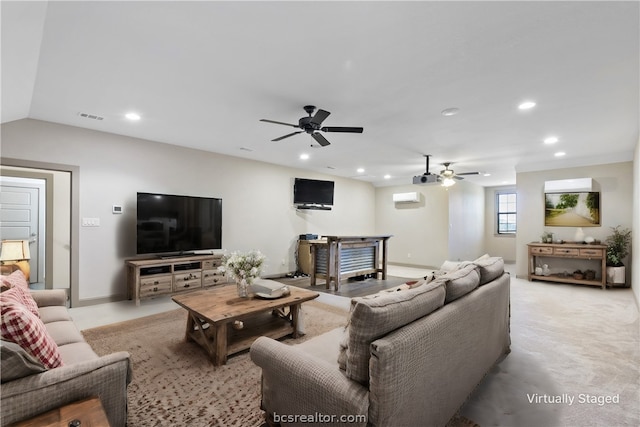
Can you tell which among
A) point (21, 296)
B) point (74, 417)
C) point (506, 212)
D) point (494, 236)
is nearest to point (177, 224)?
point (21, 296)

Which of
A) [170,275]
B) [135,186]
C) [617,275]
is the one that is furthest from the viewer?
[617,275]

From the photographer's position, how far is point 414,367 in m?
1.44

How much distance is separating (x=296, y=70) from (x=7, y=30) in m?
Result: 1.87

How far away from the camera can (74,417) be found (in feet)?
3.76

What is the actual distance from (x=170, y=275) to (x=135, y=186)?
150 cm

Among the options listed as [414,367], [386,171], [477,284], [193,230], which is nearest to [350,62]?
[477,284]

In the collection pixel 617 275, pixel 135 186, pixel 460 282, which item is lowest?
pixel 617 275

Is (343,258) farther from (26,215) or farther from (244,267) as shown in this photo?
(26,215)

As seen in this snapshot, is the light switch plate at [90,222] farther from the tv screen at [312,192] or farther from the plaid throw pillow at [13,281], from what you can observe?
the tv screen at [312,192]

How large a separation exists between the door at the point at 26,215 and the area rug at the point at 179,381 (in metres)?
3.79

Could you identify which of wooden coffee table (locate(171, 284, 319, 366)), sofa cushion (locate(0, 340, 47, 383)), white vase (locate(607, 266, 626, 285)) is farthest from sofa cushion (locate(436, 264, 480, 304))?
white vase (locate(607, 266, 626, 285))

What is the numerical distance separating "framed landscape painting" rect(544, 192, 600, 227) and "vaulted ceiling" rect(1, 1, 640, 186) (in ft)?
6.07

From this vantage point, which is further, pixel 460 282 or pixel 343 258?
pixel 343 258

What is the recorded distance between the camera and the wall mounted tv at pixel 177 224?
4.52 meters
